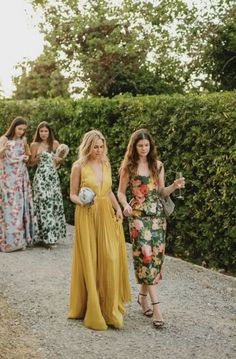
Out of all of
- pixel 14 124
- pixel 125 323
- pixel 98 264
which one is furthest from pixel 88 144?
pixel 14 124

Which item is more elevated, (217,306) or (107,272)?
(107,272)

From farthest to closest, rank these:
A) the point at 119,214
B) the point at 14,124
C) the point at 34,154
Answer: the point at 34,154
the point at 14,124
the point at 119,214

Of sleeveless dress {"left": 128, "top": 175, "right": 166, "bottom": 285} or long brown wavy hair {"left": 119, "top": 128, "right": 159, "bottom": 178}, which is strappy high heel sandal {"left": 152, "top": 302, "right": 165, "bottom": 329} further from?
long brown wavy hair {"left": 119, "top": 128, "right": 159, "bottom": 178}

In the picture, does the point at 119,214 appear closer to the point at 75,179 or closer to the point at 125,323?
the point at 75,179

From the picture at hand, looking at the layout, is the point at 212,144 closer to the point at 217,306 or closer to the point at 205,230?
the point at 205,230

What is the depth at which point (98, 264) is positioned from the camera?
6.70 meters

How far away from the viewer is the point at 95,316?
259 inches

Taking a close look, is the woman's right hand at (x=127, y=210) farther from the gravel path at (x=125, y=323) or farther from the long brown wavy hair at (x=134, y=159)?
the gravel path at (x=125, y=323)

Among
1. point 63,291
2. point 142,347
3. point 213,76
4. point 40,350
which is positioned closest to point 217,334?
point 142,347

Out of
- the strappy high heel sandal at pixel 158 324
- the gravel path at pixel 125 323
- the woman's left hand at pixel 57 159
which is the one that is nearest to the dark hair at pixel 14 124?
the woman's left hand at pixel 57 159

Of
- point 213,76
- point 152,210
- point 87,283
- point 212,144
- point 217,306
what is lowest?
point 217,306

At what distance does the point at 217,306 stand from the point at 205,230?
2.34 metres

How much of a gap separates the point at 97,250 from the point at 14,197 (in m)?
5.10

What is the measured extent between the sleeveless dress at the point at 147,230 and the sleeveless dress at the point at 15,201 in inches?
189
